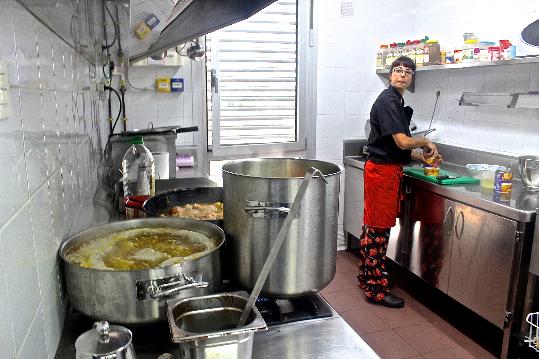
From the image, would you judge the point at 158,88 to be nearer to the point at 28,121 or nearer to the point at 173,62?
the point at 173,62

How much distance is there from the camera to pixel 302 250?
101 centimetres

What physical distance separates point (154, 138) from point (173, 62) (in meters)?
1.02

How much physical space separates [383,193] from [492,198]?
68 centimetres

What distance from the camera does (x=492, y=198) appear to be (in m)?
2.52

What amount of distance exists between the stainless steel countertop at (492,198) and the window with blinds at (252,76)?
1301 millimetres

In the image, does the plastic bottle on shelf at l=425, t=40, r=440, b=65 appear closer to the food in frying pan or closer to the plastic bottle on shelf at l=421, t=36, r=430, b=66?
the plastic bottle on shelf at l=421, t=36, r=430, b=66

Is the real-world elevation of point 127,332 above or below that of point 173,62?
below

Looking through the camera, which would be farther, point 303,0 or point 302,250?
point 303,0

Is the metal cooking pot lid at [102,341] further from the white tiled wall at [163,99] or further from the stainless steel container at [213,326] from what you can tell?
the white tiled wall at [163,99]

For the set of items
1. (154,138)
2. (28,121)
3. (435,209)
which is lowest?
(435,209)

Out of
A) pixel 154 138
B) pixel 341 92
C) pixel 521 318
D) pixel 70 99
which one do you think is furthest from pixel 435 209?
pixel 70 99

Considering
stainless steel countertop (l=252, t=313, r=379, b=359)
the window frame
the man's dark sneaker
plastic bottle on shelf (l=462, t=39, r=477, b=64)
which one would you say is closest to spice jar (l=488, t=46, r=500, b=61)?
plastic bottle on shelf (l=462, t=39, r=477, b=64)

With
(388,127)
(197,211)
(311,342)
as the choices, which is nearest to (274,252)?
(311,342)

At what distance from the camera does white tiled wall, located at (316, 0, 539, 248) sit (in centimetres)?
307
